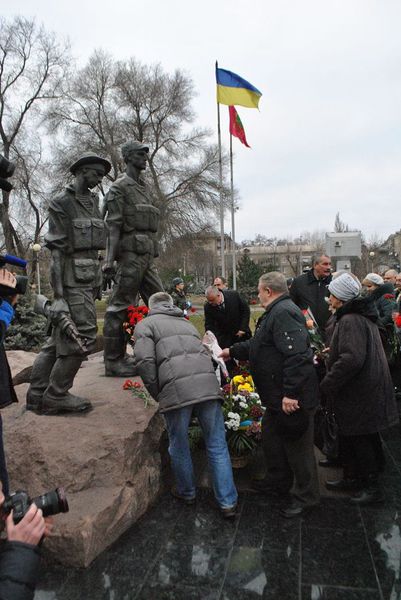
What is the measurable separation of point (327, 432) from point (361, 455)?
76cm

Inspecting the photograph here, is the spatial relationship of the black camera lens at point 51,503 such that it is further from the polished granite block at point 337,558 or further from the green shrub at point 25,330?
the green shrub at point 25,330

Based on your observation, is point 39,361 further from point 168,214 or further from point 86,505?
point 168,214

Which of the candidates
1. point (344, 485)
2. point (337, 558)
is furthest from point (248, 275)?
point (337, 558)

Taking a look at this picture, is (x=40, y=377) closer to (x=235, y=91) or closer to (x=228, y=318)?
(x=228, y=318)

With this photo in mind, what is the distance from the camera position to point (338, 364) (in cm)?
370

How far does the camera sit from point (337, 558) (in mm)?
3053

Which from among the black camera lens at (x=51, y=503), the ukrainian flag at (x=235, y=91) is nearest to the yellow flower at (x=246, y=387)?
the black camera lens at (x=51, y=503)

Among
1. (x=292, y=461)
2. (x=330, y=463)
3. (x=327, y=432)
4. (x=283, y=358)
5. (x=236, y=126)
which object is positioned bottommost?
(x=330, y=463)

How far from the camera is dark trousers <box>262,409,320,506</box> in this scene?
3.68 meters

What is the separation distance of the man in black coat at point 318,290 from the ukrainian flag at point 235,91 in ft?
31.5

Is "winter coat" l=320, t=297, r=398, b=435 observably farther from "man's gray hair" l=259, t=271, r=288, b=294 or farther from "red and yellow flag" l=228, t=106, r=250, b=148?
"red and yellow flag" l=228, t=106, r=250, b=148

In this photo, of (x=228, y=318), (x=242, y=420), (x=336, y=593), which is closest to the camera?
(x=336, y=593)

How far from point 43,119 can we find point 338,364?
28.7 meters

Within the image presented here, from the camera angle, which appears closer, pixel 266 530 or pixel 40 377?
pixel 266 530
